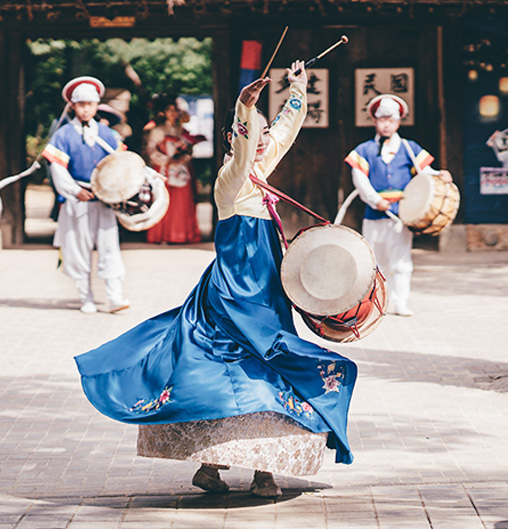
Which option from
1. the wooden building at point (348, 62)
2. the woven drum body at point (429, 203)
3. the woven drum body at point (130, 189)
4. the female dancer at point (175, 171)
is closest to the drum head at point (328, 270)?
the woven drum body at point (429, 203)

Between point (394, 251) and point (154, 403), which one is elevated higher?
point (394, 251)

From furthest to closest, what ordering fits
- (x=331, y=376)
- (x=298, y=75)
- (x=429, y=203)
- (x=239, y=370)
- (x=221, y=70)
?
1. (x=221, y=70)
2. (x=429, y=203)
3. (x=298, y=75)
4. (x=331, y=376)
5. (x=239, y=370)

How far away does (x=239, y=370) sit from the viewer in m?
4.35

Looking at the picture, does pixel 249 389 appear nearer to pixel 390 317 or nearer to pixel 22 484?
pixel 22 484

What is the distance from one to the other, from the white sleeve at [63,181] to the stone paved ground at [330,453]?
112 centimetres

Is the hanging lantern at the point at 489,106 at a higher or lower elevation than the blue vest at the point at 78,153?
higher

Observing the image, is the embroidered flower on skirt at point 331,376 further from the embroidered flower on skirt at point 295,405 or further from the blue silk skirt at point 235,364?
the embroidered flower on skirt at point 295,405

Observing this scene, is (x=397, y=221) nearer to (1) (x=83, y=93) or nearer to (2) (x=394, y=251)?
(2) (x=394, y=251)

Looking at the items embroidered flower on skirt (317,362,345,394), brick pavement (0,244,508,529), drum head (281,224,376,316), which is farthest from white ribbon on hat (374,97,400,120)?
embroidered flower on skirt (317,362,345,394)

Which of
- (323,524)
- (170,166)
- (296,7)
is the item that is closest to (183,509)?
(323,524)

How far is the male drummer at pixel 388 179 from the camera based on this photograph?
9.12 meters

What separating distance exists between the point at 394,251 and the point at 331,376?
5014mm

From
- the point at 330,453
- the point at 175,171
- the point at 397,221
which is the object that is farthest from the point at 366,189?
the point at 175,171

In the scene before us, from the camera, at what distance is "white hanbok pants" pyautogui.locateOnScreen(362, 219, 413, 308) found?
30.6 ft
